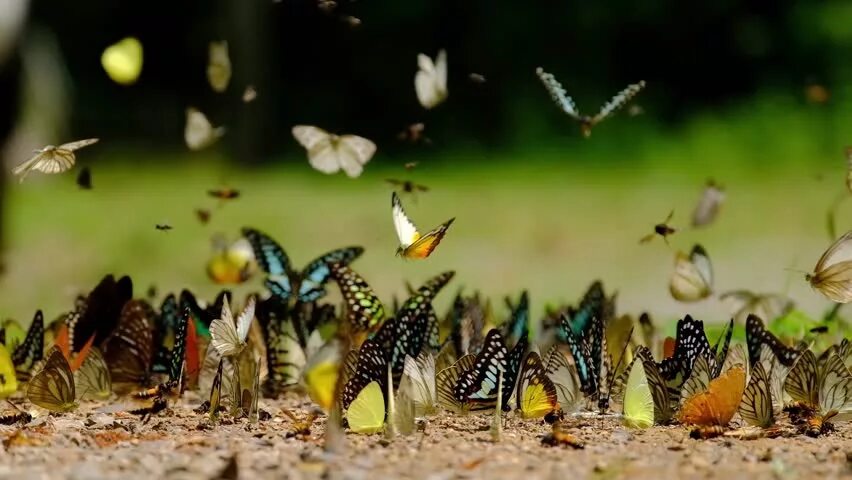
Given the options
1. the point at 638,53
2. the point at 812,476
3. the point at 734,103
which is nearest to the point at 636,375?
the point at 812,476

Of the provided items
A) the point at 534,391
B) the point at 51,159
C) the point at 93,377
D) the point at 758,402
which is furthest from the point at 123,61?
the point at 758,402

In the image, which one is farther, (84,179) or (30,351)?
(84,179)

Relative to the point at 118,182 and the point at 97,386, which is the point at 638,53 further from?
the point at 97,386

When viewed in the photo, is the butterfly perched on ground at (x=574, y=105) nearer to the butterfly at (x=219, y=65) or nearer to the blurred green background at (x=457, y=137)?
the butterfly at (x=219, y=65)

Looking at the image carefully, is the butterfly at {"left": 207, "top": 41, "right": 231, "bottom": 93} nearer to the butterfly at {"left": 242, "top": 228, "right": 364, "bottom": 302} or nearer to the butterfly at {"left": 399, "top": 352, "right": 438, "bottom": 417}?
the butterfly at {"left": 242, "top": 228, "right": 364, "bottom": 302}

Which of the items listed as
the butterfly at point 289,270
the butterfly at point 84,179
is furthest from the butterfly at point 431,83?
the butterfly at point 84,179

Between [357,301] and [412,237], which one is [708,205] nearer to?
[412,237]
